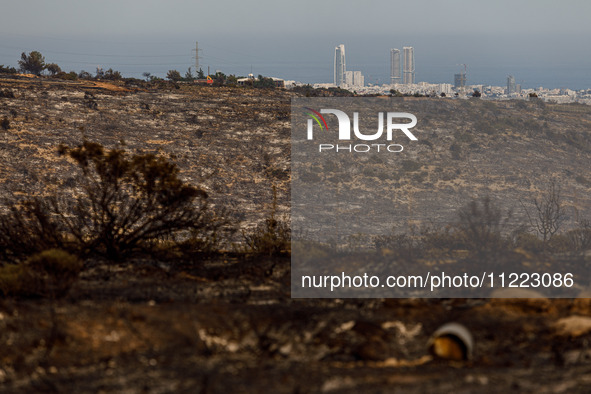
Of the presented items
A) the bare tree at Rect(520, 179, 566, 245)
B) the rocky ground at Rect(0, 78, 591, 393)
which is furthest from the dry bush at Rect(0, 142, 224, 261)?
the bare tree at Rect(520, 179, 566, 245)

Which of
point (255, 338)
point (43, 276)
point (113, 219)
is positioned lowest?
point (255, 338)

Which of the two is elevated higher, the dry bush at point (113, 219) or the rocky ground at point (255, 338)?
the dry bush at point (113, 219)

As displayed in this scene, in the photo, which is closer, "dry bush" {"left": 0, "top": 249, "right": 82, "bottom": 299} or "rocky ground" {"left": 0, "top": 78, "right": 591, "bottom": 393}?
"rocky ground" {"left": 0, "top": 78, "right": 591, "bottom": 393}

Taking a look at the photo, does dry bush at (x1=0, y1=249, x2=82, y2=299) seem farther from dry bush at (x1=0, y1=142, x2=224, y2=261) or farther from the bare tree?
the bare tree

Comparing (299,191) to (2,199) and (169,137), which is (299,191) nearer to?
(169,137)

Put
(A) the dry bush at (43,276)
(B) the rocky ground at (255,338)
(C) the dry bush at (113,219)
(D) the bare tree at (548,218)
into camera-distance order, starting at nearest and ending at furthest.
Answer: (B) the rocky ground at (255,338) < (A) the dry bush at (43,276) < (C) the dry bush at (113,219) < (D) the bare tree at (548,218)

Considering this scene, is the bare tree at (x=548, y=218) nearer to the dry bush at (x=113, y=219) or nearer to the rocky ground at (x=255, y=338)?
the rocky ground at (x=255, y=338)

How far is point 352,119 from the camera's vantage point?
123 feet

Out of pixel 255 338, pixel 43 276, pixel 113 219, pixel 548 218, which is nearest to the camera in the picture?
pixel 255 338

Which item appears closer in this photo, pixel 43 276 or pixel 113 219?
pixel 43 276

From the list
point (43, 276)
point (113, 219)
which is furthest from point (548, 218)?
point (43, 276)

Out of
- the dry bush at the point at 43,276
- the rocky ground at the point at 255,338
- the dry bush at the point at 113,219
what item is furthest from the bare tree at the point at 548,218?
the dry bush at the point at 43,276

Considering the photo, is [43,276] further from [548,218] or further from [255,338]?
[548,218]

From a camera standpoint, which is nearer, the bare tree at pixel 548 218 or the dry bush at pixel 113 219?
the dry bush at pixel 113 219
